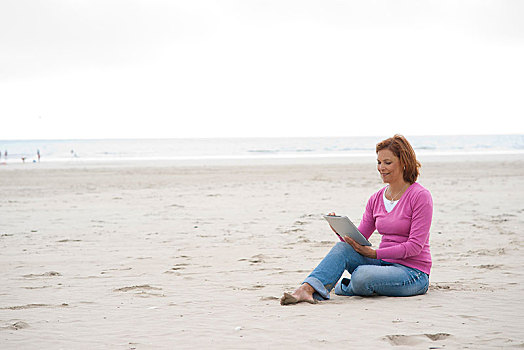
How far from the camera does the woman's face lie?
4.57 meters

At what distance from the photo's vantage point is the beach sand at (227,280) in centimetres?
369

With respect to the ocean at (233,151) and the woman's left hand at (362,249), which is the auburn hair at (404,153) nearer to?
the woman's left hand at (362,249)

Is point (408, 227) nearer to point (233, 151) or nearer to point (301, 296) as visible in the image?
point (301, 296)

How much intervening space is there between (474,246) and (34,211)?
29.4ft

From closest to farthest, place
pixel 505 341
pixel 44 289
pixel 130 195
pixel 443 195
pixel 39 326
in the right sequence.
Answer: pixel 505 341, pixel 39 326, pixel 44 289, pixel 443 195, pixel 130 195

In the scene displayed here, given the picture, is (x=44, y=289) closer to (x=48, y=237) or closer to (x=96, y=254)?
(x=96, y=254)

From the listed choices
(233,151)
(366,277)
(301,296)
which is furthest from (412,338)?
(233,151)

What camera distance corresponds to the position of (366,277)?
15.0 feet

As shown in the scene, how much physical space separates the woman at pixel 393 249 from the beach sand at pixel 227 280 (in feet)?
0.45

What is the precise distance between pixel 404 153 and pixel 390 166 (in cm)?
16

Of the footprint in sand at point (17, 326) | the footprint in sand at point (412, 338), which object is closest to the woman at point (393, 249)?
the footprint in sand at point (412, 338)

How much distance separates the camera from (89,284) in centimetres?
547

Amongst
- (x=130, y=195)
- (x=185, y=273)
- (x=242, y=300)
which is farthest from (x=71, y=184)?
(x=242, y=300)

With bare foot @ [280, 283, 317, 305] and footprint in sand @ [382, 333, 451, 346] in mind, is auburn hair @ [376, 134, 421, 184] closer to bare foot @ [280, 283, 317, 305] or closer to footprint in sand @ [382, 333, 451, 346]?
bare foot @ [280, 283, 317, 305]
